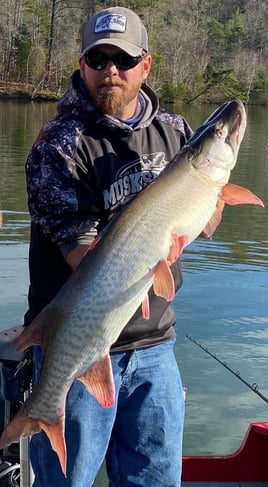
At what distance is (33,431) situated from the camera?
2.53m

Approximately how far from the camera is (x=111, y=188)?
2.76 meters

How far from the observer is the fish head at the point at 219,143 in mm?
2443

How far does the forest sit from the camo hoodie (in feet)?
155

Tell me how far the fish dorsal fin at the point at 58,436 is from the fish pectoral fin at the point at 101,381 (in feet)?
0.48

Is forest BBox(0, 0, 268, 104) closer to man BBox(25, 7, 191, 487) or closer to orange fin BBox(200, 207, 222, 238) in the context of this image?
man BBox(25, 7, 191, 487)

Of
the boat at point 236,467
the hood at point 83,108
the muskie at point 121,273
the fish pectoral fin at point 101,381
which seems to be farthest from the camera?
the boat at point 236,467

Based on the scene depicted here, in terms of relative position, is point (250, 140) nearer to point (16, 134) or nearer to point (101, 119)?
point (16, 134)

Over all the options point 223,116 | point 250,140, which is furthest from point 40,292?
point 250,140

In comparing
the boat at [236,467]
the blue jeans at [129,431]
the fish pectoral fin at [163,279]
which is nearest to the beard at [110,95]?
the fish pectoral fin at [163,279]

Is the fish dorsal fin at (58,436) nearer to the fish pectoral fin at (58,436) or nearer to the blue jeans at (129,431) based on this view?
the fish pectoral fin at (58,436)

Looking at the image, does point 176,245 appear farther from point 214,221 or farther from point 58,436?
point 58,436

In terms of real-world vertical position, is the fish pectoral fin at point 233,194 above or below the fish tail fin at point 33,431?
above

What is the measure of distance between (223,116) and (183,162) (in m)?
0.22

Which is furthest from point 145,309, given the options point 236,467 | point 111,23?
point 236,467
